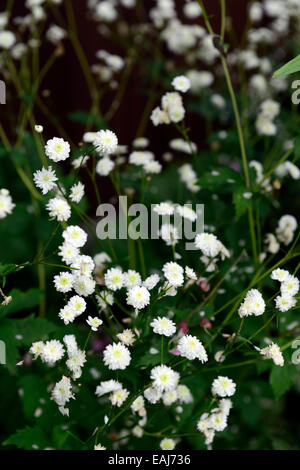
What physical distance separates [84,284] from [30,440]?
0.46 meters

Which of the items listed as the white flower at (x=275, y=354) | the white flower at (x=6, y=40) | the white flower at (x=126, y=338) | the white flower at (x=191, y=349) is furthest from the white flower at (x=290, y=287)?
the white flower at (x=6, y=40)

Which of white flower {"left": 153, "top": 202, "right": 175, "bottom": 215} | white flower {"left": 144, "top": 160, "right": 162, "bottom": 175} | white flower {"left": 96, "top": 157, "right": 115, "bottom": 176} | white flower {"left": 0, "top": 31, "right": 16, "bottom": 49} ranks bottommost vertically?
white flower {"left": 153, "top": 202, "right": 175, "bottom": 215}

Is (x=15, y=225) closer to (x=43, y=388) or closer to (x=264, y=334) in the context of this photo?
(x=43, y=388)

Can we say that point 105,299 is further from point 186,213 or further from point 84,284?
point 186,213

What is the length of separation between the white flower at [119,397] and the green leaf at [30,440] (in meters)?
0.31

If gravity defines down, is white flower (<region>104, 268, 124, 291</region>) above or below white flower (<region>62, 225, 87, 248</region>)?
below

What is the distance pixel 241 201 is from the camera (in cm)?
137

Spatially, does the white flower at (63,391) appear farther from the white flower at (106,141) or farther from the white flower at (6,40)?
the white flower at (6,40)

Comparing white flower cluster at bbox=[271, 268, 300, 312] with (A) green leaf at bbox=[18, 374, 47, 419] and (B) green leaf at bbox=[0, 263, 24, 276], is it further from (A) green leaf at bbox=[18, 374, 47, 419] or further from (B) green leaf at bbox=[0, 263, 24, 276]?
(A) green leaf at bbox=[18, 374, 47, 419]

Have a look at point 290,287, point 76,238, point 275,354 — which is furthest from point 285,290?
point 76,238

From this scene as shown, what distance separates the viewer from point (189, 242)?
4.61 ft

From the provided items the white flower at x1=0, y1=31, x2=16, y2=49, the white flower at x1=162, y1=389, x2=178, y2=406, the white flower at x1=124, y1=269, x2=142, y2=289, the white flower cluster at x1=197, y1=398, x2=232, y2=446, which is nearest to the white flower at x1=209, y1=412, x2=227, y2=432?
the white flower cluster at x1=197, y1=398, x2=232, y2=446

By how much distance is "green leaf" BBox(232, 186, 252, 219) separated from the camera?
1.36m

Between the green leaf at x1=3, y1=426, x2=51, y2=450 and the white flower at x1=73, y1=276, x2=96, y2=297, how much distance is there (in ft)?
1.43
